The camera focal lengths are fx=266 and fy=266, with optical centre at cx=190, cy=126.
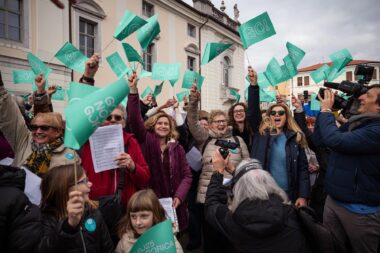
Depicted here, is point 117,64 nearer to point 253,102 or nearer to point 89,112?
point 253,102

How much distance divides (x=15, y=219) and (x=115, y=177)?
897 mm

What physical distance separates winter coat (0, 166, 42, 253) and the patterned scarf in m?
0.77

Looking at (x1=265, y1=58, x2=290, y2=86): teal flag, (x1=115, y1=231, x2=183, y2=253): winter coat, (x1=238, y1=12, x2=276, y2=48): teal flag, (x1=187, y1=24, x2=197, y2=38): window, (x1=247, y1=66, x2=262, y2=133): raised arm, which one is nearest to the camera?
(x1=115, y1=231, x2=183, y2=253): winter coat

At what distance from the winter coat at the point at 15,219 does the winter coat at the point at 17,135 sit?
2.14 ft

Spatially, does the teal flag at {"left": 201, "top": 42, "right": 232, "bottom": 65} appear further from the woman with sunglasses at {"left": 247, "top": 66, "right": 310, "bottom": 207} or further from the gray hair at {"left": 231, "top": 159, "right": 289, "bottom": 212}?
the gray hair at {"left": 231, "top": 159, "right": 289, "bottom": 212}

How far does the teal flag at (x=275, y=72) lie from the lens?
460cm

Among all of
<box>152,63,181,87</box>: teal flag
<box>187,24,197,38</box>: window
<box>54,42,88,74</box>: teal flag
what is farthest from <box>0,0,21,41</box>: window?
<box>187,24,197,38</box>: window

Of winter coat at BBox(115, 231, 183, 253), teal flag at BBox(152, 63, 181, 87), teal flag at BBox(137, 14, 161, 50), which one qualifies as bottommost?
winter coat at BBox(115, 231, 183, 253)

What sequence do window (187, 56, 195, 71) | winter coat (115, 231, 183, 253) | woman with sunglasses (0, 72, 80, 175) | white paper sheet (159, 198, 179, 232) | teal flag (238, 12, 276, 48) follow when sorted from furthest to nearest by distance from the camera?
window (187, 56, 195, 71) → teal flag (238, 12, 276, 48) → white paper sheet (159, 198, 179, 232) → woman with sunglasses (0, 72, 80, 175) → winter coat (115, 231, 183, 253)

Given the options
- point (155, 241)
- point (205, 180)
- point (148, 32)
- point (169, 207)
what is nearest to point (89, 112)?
point (155, 241)

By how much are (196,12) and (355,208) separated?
1783cm

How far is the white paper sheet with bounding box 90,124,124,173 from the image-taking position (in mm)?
1912

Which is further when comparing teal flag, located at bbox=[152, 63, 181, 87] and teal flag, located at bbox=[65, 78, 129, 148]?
teal flag, located at bbox=[152, 63, 181, 87]

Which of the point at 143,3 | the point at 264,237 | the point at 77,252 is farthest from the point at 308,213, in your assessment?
A: the point at 143,3
